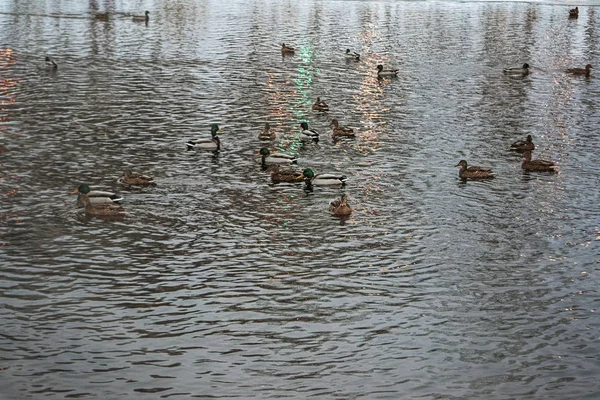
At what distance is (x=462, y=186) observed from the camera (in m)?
32.5

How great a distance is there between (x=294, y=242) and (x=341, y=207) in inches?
117

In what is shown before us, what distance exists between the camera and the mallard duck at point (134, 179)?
101ft

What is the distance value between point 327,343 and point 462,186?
1383 centimetres

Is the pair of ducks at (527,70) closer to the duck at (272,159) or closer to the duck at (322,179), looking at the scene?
the duck at (272,159)

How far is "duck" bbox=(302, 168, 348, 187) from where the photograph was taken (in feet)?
104

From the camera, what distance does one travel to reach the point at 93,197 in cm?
2834

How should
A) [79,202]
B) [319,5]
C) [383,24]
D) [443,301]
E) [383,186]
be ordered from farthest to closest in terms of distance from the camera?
[319,5] → [383,24] → [383,186] → [79,202] → [443,301]

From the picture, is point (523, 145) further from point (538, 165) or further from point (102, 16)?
point (102, 16)

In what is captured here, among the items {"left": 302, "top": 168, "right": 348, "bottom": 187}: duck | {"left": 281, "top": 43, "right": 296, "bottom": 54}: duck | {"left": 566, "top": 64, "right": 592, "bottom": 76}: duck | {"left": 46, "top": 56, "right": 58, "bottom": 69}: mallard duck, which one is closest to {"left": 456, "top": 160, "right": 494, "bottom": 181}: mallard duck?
{"left": 302, "top": 168, "right": 348, "bottom": 187}: duck

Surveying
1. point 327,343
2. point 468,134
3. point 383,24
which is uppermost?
point 383,24

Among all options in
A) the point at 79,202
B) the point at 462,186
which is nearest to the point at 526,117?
the point at 462,186

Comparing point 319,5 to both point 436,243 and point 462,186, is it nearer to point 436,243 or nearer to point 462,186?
point 462,186

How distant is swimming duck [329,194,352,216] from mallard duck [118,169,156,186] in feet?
20.8

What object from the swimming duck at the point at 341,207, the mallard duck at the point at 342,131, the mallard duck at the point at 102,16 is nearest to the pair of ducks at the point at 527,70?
the mallard duck at the point at 342,131
